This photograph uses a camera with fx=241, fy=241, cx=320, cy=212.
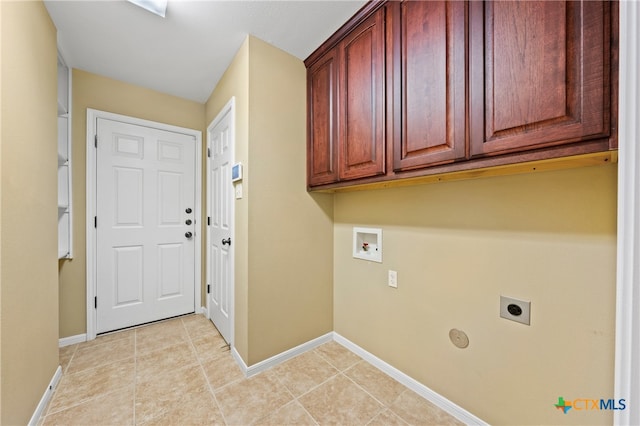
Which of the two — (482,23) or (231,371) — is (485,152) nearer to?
(482,23)

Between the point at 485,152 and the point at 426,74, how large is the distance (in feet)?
1.63

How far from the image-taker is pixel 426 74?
1.19m

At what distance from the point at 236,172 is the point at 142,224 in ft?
4.40

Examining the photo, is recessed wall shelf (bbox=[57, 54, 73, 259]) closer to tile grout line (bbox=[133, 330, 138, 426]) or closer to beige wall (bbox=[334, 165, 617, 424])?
tile grout line (bbox=[133, 330, 138, 426])

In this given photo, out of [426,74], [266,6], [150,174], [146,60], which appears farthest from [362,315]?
[146,60]

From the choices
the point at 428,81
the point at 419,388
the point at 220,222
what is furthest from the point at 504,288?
the point at 220,222

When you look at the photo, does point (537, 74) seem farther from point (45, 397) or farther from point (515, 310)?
point (45, 397)

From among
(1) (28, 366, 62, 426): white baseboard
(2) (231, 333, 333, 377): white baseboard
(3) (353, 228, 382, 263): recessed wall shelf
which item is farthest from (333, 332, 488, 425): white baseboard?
(1) (28, 366, 62, 426): white baseboard

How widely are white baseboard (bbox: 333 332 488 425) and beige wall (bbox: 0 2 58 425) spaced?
189 cm

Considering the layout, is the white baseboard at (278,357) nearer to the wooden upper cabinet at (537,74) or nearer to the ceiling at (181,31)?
the wooden upper cabinet at (537,74)

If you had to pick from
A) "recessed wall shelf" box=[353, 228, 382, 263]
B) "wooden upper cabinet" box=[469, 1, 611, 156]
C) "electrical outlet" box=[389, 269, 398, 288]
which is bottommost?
"electrical outlet" box=[389, 269, 398, 288]

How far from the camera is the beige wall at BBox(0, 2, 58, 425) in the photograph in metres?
1.07

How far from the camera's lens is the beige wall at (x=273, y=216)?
171 cm

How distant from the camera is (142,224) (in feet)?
7.89
